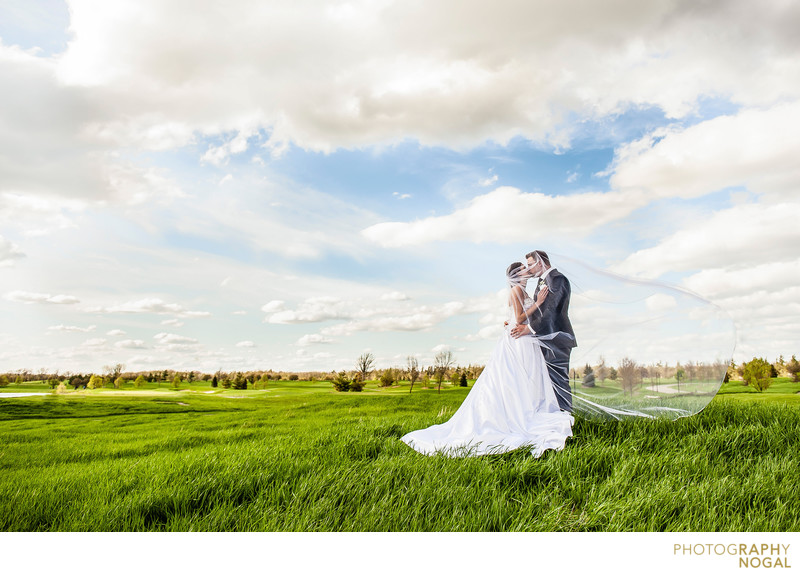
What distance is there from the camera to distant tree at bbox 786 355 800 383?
9797mm

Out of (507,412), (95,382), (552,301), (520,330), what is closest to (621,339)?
(552,301)

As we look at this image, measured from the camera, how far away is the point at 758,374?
973 centimetres

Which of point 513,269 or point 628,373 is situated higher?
point 513,269

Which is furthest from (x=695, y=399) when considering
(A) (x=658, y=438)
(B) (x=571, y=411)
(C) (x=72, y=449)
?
(C) (x=72, y=449)

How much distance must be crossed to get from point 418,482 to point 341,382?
997cm

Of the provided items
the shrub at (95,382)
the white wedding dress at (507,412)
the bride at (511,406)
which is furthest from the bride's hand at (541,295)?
the shrub at (95,382)

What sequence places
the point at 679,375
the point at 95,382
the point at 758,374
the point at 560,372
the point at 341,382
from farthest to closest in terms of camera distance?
the point at 341,382 < the point at 95,382 < the point at 758,374 < the point at 560,372 < the point at 679,375

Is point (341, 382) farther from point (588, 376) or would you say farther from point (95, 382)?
point (588, 376)

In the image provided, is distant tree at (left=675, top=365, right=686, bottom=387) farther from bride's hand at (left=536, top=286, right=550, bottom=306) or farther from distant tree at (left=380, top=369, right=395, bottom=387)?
distant tree at (left=380, top=369, right=395, bottom=387)

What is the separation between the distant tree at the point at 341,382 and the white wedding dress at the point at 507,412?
7.70 meters

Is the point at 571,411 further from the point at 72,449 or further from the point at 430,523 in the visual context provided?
the point at 72,449

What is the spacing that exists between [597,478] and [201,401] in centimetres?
1095

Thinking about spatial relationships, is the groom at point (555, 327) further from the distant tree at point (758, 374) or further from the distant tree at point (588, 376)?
the distant tree at point (758, 374)

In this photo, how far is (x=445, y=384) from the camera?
1276 cm
